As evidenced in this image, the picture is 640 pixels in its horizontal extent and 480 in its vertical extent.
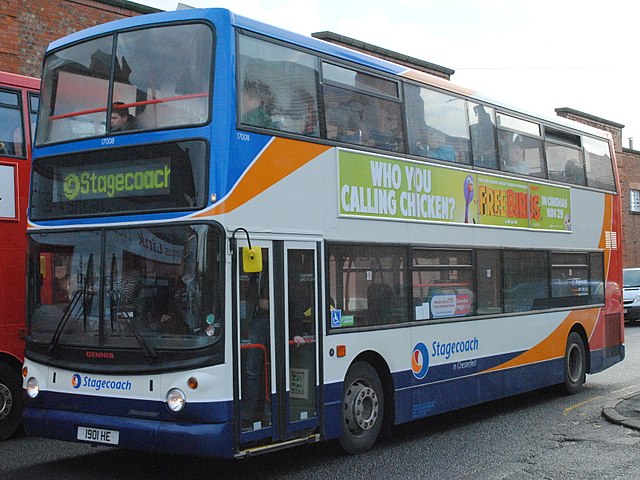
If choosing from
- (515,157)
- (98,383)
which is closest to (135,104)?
(98,383)

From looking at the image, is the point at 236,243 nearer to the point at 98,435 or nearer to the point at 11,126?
the point at 98,435

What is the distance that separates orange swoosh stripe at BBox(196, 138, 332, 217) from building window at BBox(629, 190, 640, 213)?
3732cm

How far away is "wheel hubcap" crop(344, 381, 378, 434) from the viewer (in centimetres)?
959

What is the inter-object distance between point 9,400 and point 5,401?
0.16ft

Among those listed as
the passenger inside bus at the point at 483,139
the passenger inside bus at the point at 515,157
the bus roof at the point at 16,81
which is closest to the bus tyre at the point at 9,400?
the bus roof at the point at 16,81

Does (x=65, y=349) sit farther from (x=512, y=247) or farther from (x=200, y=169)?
(x=512, y=247)

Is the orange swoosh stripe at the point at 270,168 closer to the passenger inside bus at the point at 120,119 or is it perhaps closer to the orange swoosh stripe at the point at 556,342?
the passenger inside bus at the point at 120,119

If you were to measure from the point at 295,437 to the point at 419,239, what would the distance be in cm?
308

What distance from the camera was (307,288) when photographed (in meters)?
9.02

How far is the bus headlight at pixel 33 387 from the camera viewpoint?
8594 mm

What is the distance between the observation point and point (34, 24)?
17312 millimetres

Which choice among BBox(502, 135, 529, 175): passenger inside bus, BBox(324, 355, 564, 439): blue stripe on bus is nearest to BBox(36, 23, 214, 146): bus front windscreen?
BBox(324, 355, 564, 439): blue stripe on bus

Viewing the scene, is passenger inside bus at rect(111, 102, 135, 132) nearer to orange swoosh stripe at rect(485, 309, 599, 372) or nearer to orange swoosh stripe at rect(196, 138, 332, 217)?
orange swoosh stripe at rect(196, 138, 332, 217)

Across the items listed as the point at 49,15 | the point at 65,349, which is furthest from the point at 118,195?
the point at 49,15
